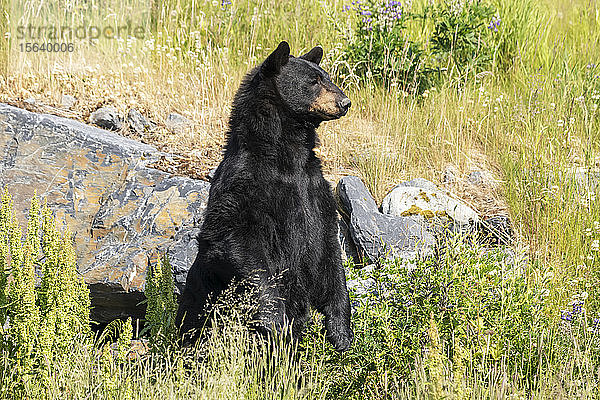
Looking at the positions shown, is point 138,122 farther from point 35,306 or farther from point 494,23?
point 35,306

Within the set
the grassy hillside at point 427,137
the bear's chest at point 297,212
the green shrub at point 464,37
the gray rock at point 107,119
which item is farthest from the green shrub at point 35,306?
the green shrub at point 464,37

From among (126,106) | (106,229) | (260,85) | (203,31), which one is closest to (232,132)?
(260,85)

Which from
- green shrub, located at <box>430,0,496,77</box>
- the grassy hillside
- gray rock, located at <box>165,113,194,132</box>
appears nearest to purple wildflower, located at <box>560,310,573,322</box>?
the grassy hillside

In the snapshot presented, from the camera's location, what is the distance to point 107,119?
20.1 ft

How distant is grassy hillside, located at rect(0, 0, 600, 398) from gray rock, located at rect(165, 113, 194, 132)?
0.07 m

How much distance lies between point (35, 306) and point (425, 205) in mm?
3100

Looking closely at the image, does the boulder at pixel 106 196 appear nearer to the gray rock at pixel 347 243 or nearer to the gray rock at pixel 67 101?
the gray rock at pixel 67 101

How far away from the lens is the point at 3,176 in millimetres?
5312

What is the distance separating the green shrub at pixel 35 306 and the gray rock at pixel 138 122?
3306 millimetres

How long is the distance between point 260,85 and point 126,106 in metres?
3.09

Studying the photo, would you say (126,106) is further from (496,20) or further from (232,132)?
(496,20)

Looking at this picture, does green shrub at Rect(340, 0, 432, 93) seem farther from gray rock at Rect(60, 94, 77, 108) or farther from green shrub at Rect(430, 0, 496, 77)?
gray rock at Rect(60, 94, 77, 108)

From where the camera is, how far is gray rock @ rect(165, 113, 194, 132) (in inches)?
244

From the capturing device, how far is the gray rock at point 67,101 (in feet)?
21.1
